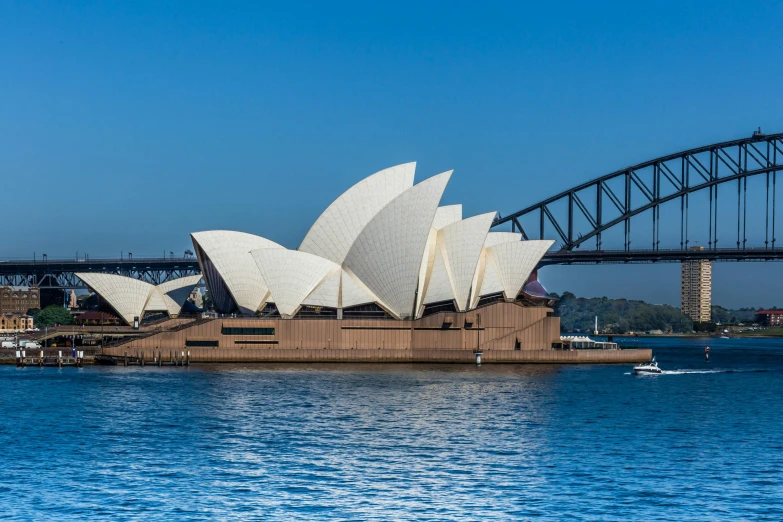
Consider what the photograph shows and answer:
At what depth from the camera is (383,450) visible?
109ft

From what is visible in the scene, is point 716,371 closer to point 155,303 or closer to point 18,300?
point 155,303

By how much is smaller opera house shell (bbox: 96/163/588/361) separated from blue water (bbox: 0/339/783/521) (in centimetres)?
1516

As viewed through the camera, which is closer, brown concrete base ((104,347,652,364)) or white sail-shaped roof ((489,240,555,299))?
brown concrete base ((104,347,652,364))

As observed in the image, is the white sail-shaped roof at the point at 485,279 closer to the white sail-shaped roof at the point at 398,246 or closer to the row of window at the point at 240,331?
the white sail-shaped roof at the point at 398,246

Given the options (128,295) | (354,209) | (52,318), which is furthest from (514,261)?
(52,318)

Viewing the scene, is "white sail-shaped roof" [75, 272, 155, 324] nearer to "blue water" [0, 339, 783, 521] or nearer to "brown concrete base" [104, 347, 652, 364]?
"brown concrete base" [104, 347, 652, 364]

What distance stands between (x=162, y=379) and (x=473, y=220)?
26.1 meters

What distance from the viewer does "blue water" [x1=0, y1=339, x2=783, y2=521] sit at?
25.8 metres

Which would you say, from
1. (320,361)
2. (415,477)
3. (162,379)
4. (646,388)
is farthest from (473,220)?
(415,477)

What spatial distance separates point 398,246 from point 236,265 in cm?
1303

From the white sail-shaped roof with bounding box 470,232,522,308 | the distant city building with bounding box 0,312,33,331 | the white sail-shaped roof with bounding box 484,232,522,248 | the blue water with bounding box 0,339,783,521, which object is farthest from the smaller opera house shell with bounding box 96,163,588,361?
the distant city building with bounding box 0,312,33,331

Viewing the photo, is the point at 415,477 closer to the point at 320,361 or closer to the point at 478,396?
the point at 478,396

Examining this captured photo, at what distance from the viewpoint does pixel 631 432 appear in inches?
1503

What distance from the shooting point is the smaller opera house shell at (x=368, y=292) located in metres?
71.6
